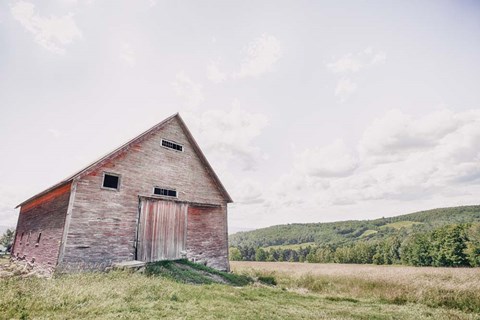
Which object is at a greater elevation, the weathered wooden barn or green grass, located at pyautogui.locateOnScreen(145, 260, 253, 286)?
the weathered wooden barn

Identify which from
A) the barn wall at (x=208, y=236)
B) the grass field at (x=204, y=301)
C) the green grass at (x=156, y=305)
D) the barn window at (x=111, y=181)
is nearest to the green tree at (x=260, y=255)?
the barn wall at (x=208, y=236)

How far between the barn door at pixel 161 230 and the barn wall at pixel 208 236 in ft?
2.04

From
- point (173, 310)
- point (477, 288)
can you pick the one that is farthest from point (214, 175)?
point (477, 288)

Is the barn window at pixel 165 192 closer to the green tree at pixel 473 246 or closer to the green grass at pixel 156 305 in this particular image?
the green grass at pixel 156 305

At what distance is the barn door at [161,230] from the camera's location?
13320 mm

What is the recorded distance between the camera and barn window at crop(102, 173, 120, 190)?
500 inches

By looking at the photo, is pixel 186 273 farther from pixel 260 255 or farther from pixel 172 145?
pixel 260 255

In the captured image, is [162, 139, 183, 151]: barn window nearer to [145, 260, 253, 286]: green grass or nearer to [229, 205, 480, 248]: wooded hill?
[145, 260, 253, 286]: green grass

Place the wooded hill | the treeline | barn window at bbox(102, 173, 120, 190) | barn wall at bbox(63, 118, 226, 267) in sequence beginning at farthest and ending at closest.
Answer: the wooded hill
the treeline
barn window at bbox(102, 173, 120, 190)
barn wall at bbox(63, 118, 226, 267)

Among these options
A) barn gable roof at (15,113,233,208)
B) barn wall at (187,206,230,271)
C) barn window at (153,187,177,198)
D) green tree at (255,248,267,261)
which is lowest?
green tree at (255,248,267,261)

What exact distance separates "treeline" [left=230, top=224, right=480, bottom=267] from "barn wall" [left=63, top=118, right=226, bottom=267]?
3380cm

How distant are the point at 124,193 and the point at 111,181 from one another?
0.86m

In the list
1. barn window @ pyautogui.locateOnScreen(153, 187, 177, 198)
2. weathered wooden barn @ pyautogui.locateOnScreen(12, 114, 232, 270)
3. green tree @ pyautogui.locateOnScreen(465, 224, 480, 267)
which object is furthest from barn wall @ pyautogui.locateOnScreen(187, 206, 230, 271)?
green tree @ pyautogui.locateOnScreen(465, 224, 480, 267)

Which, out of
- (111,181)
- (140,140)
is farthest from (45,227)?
(140,140)
